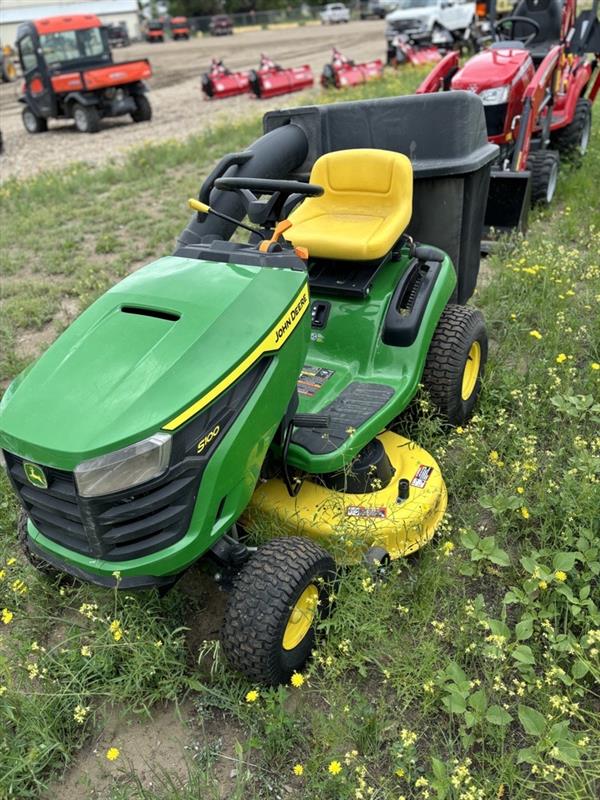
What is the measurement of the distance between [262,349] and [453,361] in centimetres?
116

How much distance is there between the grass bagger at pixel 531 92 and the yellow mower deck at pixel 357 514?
292 centimetres

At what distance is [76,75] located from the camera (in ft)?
38.2

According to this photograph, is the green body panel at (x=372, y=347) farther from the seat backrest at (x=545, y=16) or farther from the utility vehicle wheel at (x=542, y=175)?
the seat backrest at (x=545, y=16)

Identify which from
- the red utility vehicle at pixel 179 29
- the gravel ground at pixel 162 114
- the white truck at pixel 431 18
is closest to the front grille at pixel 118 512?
the gravel ground at pixel 162 114

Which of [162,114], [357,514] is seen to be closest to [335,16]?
[162,114]

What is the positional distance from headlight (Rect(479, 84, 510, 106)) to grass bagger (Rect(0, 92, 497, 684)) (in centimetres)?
248

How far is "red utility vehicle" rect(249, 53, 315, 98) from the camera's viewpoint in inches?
544

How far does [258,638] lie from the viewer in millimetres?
1863

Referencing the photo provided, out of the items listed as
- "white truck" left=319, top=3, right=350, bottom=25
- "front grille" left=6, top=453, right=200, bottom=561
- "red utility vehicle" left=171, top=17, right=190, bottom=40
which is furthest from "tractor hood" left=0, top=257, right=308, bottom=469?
"white truck" left=319, top=3, right=350, bottom=25

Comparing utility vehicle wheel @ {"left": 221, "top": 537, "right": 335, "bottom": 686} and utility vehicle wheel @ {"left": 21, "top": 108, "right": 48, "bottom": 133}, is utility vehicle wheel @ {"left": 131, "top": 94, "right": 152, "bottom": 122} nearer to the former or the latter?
utility vehicle wheel @ {"left": 21, "top": 108, "right": 48, "bottom": 133}

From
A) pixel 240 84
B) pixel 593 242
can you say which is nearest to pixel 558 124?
pixel 593 242

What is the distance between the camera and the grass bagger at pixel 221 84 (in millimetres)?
14227

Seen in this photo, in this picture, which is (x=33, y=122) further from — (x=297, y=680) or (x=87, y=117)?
(x=297, y=680)

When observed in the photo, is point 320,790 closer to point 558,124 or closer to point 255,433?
point 255,433
